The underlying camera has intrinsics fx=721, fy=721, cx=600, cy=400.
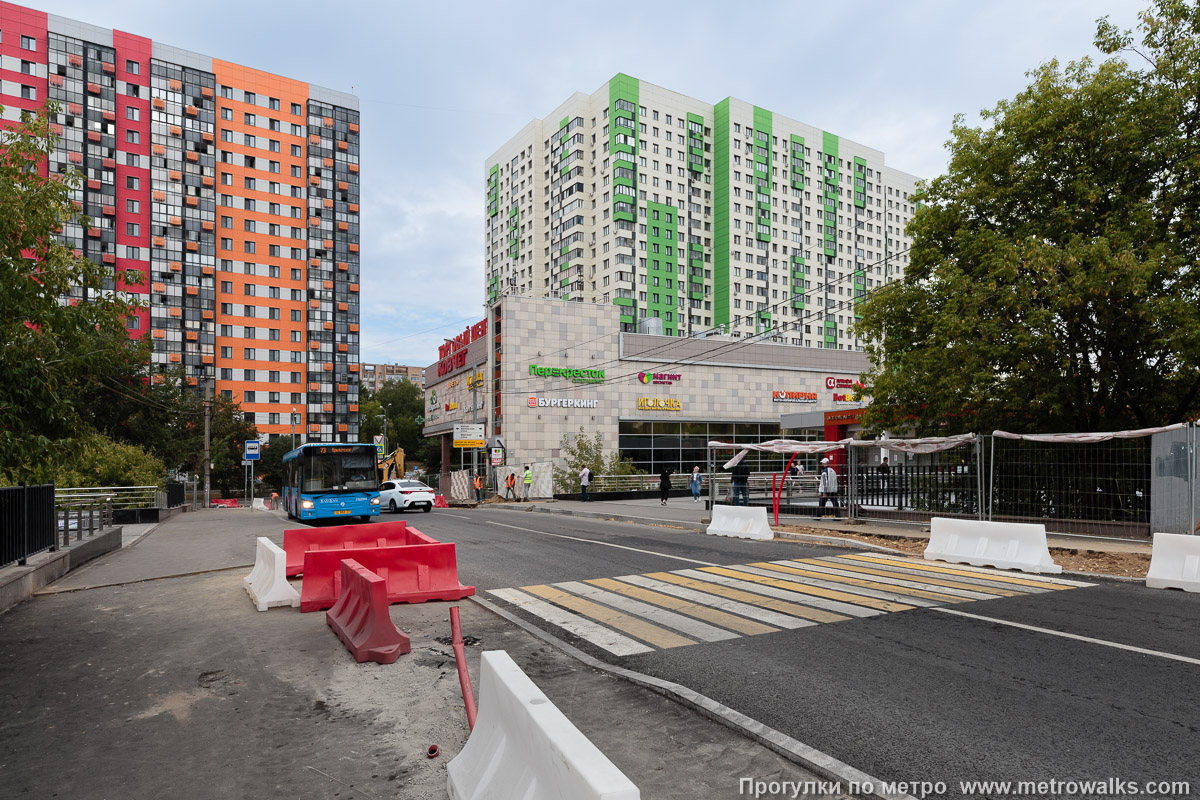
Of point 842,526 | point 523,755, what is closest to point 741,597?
point 523,755

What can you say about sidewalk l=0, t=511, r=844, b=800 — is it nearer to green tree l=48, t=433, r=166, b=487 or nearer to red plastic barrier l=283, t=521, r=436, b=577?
red plastic barrier l=283, t=521, r=436, b=577

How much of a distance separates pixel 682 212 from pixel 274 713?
93490 mm

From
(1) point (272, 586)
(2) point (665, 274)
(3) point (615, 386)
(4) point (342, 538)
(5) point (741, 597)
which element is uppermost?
(2) point (665, 274)

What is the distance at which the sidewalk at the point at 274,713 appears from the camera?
3.89 m

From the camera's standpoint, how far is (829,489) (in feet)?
67.7

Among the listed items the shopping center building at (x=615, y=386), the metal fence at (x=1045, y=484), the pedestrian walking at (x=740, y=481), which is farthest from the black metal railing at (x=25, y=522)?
the shopping center building at (x=615, y=386)

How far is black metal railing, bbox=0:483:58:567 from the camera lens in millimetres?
9805

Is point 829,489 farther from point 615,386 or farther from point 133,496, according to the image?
point 615,386

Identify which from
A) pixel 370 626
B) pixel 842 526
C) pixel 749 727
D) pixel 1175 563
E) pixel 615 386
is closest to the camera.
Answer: pixel 749 727

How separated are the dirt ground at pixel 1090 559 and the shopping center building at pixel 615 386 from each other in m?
28.3

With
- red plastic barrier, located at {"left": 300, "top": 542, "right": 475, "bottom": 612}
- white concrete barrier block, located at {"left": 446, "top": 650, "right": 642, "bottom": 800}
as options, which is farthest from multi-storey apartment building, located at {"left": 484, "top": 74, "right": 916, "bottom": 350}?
white concrete barrier block, located at {"left": 446, "top": 650, "right": 642, "bottom": 800}

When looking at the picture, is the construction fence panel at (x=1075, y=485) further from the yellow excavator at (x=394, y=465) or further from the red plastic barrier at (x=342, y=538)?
the yellow excavator at (x=394, y=465)

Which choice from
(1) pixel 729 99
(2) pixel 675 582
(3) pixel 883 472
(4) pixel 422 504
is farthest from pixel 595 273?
(2) pixel 675 582

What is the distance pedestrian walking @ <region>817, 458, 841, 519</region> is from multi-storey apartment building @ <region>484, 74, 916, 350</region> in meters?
63.2
